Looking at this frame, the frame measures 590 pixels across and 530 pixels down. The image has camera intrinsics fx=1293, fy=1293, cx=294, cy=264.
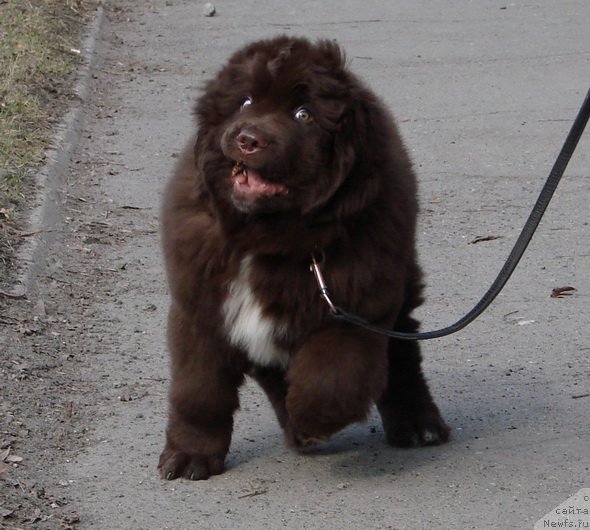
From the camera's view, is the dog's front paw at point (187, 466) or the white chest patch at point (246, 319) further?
the dog's front paw at point (187, 466)

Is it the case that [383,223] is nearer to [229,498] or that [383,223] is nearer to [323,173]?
[323,173]

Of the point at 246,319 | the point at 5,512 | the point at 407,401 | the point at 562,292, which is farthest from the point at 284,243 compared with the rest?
the point at 562,292

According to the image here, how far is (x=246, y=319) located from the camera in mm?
4453

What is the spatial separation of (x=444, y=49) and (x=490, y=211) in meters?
4.91

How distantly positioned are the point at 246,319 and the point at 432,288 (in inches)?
107

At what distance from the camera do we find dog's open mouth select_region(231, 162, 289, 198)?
4246 millimetres

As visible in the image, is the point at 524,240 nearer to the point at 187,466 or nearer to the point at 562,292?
the point at 187,466

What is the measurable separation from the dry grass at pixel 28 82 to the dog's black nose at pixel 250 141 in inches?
112

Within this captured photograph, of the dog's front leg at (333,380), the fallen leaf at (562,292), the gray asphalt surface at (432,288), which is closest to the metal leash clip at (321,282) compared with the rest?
the dog's front leg at (333,380)

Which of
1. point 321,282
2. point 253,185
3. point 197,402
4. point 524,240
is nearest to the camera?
point 253,185

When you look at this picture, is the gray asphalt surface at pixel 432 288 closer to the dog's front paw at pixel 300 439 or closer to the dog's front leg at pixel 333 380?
the dog's front paw at pixel 300 439

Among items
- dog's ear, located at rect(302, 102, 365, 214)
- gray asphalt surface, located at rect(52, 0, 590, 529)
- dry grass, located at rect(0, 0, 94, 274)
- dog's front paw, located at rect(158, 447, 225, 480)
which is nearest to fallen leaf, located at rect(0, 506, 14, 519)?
gray asphalt surface, located at rect(52, 0, 590, 529)

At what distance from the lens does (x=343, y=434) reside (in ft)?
17.3

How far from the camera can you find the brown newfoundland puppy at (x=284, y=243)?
4270 millimetres
